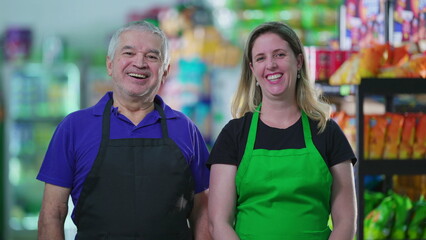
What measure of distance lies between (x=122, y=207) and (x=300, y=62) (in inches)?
31.5

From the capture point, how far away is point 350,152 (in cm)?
255

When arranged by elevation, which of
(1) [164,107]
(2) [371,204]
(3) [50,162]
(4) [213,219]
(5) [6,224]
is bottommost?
(5) [6,224]

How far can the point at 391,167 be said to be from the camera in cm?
374

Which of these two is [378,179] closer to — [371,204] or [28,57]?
[371,204]

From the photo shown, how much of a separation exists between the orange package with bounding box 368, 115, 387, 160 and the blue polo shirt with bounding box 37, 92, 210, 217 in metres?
1.32

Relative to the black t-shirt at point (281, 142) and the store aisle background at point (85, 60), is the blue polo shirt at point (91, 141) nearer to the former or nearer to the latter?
the black t-shirt at point (281, 142)

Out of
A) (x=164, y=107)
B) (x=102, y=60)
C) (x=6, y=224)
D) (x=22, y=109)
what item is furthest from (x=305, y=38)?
(x=164, y=107)

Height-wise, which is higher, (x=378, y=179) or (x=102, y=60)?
(x=102, y=60)

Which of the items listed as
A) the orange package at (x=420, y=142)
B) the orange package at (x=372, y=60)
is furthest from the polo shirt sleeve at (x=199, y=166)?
the orange package at (x=372, y=60)

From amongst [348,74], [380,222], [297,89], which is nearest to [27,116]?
[348,74]

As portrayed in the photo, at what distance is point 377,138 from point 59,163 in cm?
183

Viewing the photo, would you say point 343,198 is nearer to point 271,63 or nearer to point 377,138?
point 271,63

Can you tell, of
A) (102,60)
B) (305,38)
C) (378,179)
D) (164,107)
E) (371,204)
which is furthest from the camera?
(102,60)

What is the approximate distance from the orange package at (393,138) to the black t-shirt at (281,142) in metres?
1.28
